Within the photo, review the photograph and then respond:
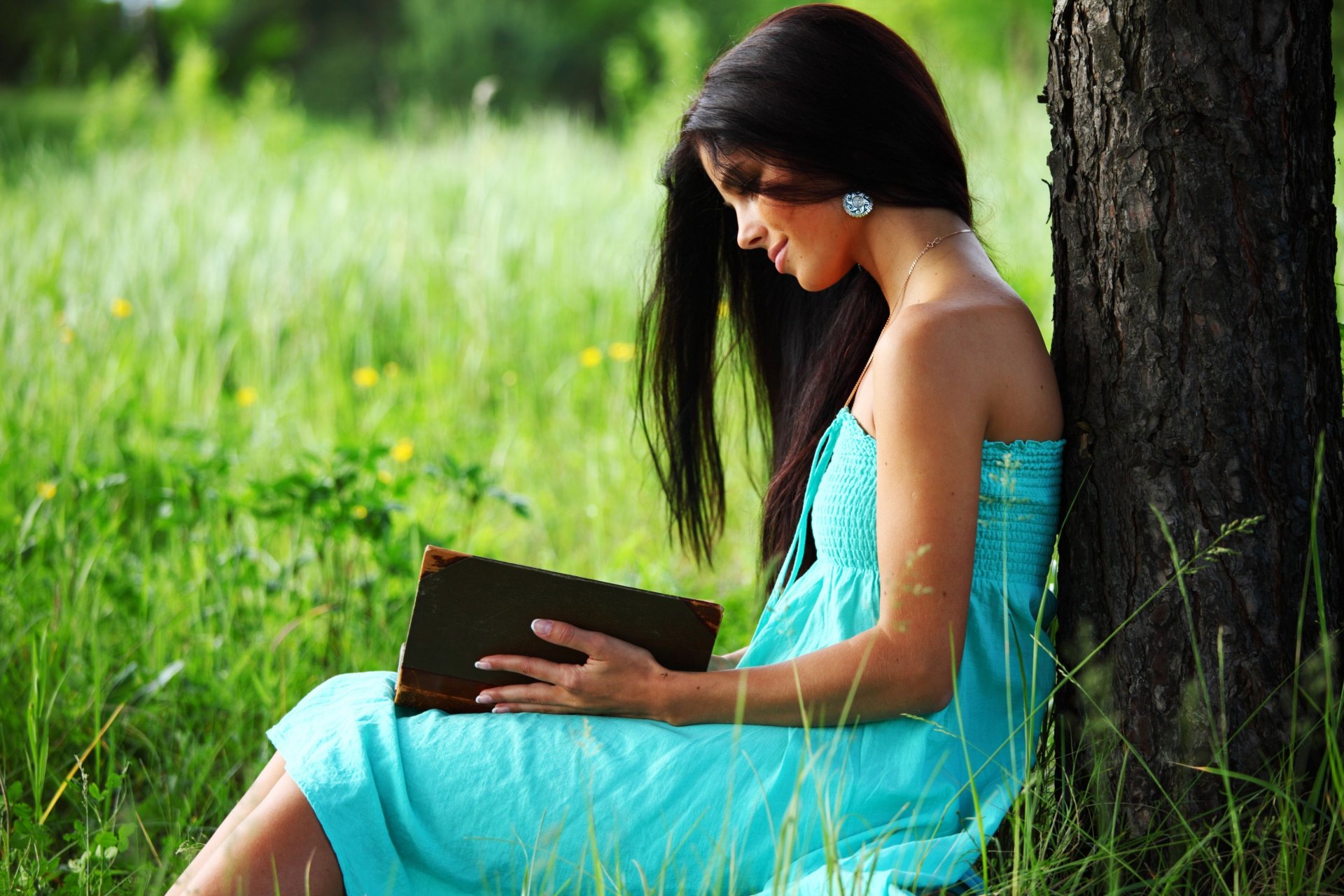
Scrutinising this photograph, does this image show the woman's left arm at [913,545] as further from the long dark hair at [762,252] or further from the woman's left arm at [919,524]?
the long dark hair at [762,252]

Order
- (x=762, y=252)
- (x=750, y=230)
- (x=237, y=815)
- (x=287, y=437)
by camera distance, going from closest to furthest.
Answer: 1. (x=237, y=815)
2. (x=750, y=230)
3. (x=762, y=252)
4. (x=287, y=437)

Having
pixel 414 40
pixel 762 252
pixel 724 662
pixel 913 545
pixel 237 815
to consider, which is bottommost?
pixel 237 815

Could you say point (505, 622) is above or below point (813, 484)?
below

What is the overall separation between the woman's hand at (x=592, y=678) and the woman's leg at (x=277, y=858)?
0.29 m

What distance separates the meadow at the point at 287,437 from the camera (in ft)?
7.78

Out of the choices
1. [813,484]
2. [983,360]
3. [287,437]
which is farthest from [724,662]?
[287,437]

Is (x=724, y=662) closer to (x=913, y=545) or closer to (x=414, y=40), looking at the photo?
(x=913, y=545)

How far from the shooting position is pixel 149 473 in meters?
3.67

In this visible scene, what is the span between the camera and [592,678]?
1.62m

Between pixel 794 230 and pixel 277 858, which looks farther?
pixel 794 230

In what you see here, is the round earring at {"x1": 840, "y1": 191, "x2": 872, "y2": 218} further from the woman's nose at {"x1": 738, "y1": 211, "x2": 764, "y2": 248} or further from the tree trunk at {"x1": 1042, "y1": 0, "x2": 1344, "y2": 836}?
the tree trunk at {"x1": 1042, "y1": 0, "x2": 1344, "y2": 836}

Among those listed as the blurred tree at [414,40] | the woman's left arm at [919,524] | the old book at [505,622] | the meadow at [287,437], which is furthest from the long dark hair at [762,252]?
the blurred tree at [414,40]

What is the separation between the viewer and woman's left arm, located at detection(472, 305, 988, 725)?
1463 millimetres

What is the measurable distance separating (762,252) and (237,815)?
130 centimetres
